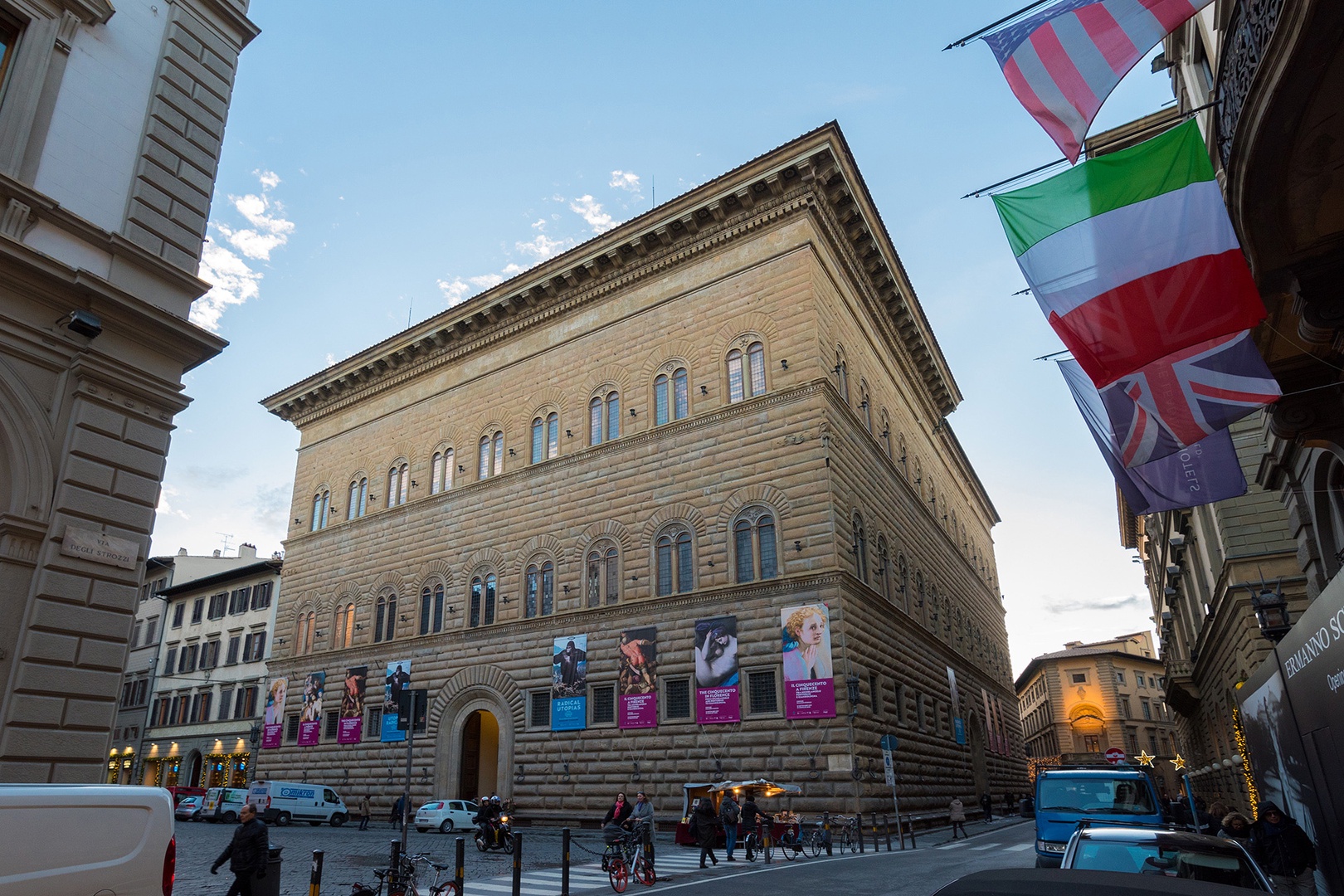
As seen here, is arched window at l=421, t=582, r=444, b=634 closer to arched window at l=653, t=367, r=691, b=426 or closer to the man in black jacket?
arched window at l=653, t=367, r=691, b=426

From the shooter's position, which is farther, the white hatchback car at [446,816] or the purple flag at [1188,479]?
the white hatchback car at [446,816]

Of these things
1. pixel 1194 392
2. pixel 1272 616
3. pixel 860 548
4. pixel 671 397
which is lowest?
pixel 1272 616

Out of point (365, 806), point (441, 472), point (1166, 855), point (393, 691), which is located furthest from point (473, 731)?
point (1166, 855)

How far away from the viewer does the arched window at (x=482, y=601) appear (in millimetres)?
29656

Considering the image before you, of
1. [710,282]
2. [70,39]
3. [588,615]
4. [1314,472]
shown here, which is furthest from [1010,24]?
[588,615]

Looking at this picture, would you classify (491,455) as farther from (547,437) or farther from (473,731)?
(473,731)

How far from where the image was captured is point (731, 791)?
2114cm

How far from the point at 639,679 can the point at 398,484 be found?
1547cm

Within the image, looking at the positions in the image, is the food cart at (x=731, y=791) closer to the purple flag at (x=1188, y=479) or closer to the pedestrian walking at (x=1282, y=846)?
the pedestrian walking at (x=1282, y=846)

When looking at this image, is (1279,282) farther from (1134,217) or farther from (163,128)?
(163,128)

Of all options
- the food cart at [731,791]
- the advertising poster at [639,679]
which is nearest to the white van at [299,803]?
the advertising poster at [639,679]

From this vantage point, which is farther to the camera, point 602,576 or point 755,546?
point 602,576

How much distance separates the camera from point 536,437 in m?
30.8

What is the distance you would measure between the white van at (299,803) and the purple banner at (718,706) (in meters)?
15.2
